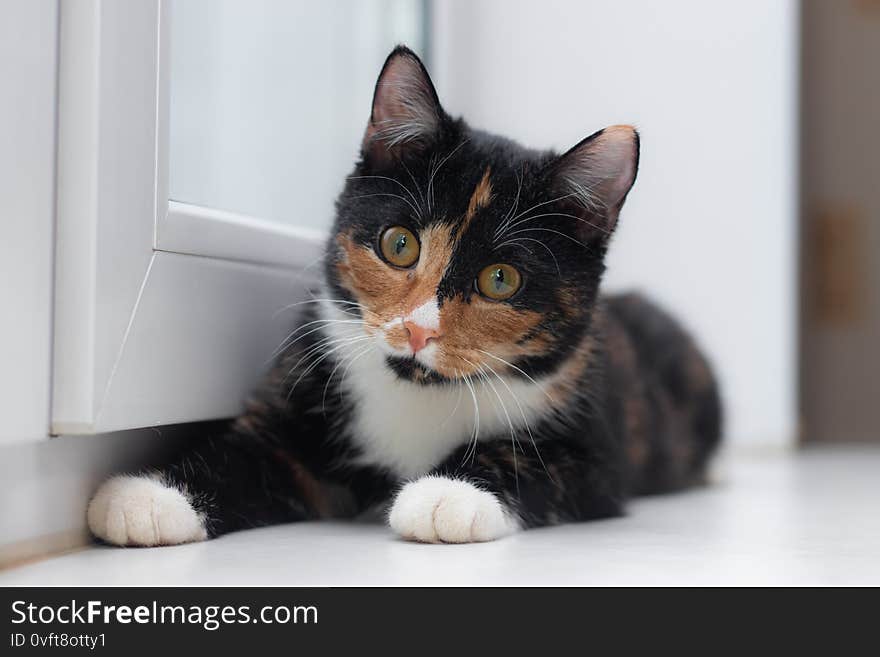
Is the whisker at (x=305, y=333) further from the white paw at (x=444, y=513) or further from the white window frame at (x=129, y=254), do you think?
the white paw at (x=444, y=513)

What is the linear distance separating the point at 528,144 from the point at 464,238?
0.95m

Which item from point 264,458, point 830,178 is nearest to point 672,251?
point 830,178

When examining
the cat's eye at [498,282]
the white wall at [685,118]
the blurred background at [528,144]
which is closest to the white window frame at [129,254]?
the blurred background at [528,144]

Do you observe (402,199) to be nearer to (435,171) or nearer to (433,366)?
(435,171)

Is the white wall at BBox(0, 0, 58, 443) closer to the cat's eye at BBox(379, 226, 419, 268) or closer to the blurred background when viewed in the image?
the blurred background

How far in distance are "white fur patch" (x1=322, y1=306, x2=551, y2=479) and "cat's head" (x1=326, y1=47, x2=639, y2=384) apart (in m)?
0.06

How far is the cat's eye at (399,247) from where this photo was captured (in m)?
1.21

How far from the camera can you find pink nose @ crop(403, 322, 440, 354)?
1.12 meters

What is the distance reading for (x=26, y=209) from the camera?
38.9 inches

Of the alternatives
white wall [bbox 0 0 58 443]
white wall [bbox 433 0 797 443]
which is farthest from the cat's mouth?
white wall [bbox 433 0 797 443]

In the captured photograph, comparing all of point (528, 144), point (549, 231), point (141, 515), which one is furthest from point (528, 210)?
point (528, 144)

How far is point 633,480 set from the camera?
1.63m
